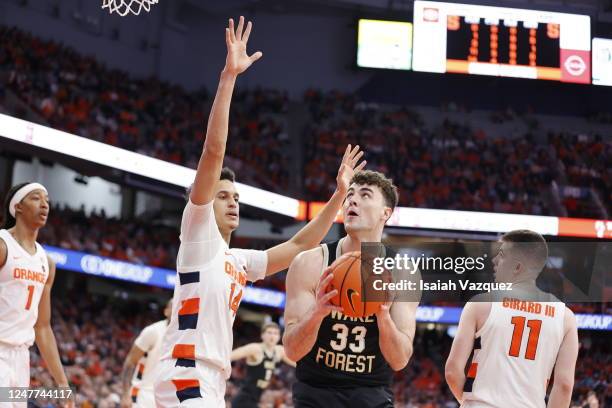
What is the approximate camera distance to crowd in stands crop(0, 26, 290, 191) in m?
19.9

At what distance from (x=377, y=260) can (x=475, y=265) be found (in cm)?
65

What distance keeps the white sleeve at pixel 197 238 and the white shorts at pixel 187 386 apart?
48 cm

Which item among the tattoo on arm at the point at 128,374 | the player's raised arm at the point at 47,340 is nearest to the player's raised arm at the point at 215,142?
the player's raised arm at the point at 47,340

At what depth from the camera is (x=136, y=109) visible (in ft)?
76.1

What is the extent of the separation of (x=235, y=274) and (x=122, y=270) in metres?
15.9

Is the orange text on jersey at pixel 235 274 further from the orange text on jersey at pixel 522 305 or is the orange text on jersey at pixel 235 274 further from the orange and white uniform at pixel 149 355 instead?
the orange and white uniform at pixel 149 355

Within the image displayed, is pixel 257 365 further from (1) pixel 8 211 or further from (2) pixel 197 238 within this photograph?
(2) pixel 197 238

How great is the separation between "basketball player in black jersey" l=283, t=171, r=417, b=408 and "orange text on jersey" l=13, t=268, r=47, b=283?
231cm

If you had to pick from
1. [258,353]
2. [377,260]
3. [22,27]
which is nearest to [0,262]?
[377,260]

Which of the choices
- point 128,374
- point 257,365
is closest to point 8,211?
point 128,374

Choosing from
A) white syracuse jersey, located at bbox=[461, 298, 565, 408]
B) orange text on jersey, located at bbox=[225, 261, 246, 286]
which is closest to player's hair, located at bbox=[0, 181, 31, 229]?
orange text on jersey, located at bbox=[225, 261, 246, 286]

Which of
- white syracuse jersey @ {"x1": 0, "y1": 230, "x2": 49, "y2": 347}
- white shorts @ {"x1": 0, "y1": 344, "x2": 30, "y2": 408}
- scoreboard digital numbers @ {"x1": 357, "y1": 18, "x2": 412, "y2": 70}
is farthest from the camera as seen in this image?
scoreboard digital numbers @ {"x1": 357, "y1": 18, "x2": 412, "y2": 70}

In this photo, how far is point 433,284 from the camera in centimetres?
414

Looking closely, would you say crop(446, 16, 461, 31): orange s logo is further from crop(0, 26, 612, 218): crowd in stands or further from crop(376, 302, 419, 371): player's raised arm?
crop(376, 302, 419, 371): player's raised arm
